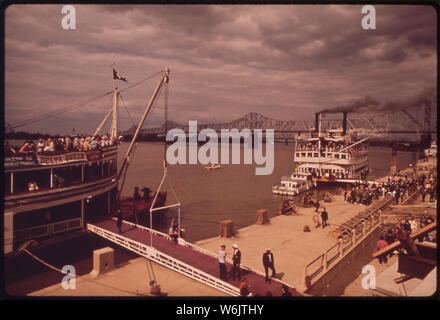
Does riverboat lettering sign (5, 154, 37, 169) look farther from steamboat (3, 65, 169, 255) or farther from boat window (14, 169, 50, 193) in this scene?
boat window (14, 169, 50, 193)

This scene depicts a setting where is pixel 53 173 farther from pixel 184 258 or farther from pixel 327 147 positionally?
pixel 327 147

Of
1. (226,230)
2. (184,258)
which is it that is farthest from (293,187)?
(184,258)

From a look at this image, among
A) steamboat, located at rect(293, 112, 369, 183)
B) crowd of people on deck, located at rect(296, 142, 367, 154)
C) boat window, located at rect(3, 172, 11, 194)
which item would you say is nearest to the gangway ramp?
boat window, located at rect(3, 172, 11, 194)

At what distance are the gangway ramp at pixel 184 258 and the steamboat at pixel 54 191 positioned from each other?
982 mm

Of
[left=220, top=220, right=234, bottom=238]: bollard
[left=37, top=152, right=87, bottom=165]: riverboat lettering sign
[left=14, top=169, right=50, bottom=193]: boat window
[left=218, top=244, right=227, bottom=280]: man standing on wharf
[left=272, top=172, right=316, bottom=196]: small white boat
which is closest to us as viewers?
[left=218, top=244, right=227, bottom=280]: man standing on wharf

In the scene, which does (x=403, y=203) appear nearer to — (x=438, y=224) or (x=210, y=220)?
(x=210, y=220)

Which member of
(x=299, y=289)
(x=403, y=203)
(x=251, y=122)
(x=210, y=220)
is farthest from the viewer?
(x=251, y=122)

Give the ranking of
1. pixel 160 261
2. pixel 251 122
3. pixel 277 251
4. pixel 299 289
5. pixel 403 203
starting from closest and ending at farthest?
1. pixel 299 289
2. pixel 160 261
3. pixel 277 251
4. pixel 403 203
5. pixel 251 122

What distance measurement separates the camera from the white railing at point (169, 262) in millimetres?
8223

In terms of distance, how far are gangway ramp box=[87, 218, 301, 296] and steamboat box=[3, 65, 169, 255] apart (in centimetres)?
98

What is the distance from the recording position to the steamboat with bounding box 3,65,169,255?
984 centimetres

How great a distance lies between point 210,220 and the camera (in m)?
22.3
